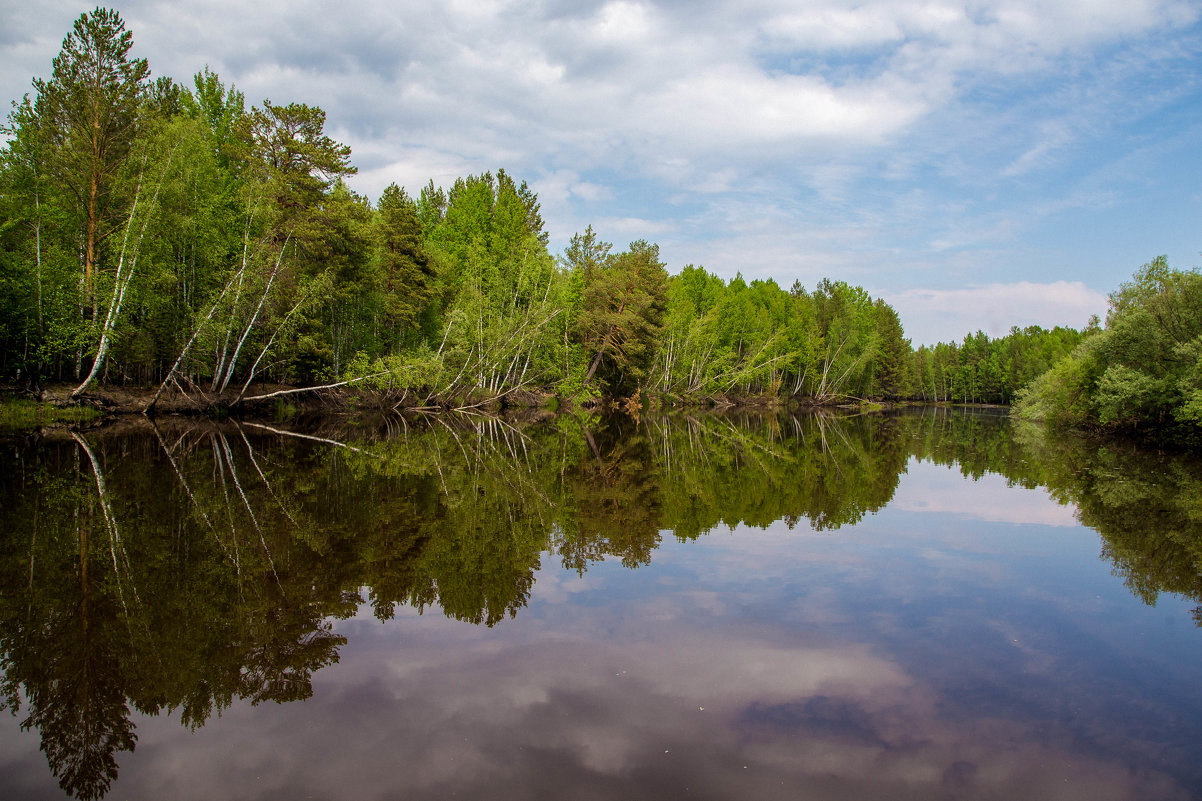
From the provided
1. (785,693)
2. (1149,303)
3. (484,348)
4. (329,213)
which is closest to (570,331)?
(484,348)

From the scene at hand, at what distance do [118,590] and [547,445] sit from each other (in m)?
15.5

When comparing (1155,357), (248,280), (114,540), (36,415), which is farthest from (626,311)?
(114,540)

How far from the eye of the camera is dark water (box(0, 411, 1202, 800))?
3824mm

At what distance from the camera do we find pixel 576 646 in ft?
18.4

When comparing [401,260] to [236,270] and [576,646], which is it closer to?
[236,270]

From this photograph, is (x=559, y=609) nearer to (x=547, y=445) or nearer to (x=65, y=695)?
(x=65, y=695)

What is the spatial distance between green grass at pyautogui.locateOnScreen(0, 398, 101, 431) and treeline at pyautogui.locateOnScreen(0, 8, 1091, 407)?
4.95 ft

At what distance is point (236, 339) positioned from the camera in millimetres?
27797

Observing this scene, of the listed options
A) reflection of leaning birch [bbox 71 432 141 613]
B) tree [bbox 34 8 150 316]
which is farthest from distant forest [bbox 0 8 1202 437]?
reflection of leaning birch [bbox 71 432 141 613]

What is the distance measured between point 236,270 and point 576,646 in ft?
89.0

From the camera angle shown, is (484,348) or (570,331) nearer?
(484,348)

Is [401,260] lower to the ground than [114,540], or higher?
higher

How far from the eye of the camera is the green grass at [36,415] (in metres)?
21.6

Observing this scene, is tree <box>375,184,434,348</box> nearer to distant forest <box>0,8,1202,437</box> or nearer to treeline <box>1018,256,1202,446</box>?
distant forest <box>0,8,1202,437</box>
